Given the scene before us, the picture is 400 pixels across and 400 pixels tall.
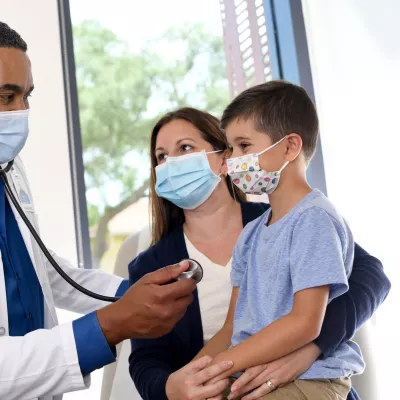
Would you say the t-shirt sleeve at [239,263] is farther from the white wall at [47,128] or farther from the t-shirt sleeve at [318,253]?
the white wall at [47,128]

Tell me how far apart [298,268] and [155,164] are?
2.60ft

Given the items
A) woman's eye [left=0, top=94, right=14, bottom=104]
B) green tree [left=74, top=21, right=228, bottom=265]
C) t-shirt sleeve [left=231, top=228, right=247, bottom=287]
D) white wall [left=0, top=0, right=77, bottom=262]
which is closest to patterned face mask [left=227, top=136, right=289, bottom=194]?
t-shirt sleeve [left=231, top=228, right=247, bottom=287]

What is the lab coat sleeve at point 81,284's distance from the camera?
1860 millimetres

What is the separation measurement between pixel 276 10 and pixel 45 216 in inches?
58.0

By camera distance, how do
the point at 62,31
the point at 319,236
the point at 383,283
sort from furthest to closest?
the point at 62,31, the point at 383,283, the point at 319,236

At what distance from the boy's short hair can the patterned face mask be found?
5 centimetres

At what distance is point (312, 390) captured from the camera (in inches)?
50.3

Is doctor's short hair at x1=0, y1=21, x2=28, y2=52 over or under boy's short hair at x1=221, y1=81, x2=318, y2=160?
over

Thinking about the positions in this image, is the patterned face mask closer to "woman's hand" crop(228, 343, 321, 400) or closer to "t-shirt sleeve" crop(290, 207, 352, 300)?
"t-shirt sleeve" crop(290, 207, 352, 300)

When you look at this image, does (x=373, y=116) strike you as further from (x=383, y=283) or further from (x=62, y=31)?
(x=62, y=31)

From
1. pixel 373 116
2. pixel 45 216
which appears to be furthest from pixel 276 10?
pixel 45 216

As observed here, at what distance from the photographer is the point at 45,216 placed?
2.80 metres

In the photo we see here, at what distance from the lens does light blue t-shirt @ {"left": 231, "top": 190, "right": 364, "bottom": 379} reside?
1.28 m

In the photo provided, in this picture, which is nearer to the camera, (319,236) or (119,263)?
(319,236)
